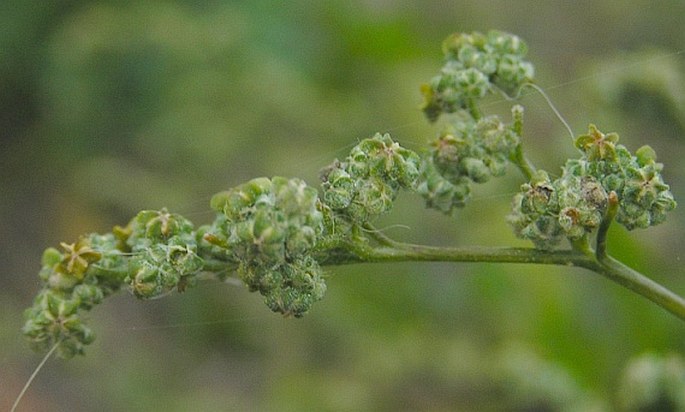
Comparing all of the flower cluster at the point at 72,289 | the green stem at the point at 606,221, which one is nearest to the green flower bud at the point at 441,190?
the green stem at the point at 606,221

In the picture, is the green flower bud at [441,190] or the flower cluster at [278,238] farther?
the green flower bud at [441,190]

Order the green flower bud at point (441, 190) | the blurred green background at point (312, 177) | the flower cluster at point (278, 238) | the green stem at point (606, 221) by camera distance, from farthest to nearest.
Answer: the blurred green background at point (312, 177) → the green flower bud at point (441, 190) → the green stem at point (606, 221) → the flower cluster at point (278, 238)

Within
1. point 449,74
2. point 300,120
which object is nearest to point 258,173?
point 300,120

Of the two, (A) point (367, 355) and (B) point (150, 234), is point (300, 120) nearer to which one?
(A) point (367, 355)

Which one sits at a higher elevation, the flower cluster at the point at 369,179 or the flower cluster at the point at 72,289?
the flower cluster at the point at 369,179

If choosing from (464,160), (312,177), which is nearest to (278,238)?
(464,160)

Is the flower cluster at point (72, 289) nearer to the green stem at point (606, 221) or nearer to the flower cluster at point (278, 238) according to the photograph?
the flower cluster at point (278, 238)

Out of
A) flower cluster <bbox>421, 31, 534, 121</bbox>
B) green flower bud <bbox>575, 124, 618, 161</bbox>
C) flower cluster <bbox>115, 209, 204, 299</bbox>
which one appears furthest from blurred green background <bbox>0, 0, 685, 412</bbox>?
flower cluster <bbox>115, 209, 204, 299</bbox>
